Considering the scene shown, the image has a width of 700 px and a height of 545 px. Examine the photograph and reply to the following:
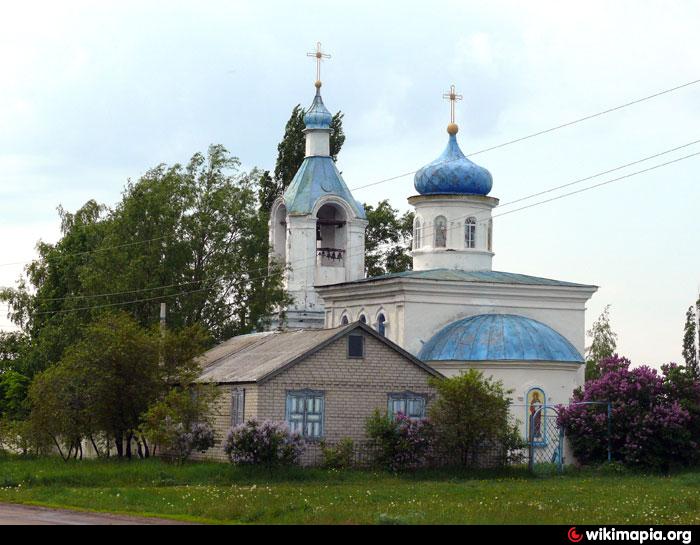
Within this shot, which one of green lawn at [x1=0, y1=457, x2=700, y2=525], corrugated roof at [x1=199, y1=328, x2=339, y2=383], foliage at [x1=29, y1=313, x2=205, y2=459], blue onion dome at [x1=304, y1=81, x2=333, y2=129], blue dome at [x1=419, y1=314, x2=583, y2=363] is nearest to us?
green lawn at [x1=0, y1=457, x2=700, y2=525]

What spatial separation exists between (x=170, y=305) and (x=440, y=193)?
1053 cm

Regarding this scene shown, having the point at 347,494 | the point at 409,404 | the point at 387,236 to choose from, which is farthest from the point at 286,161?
the point at 347,494

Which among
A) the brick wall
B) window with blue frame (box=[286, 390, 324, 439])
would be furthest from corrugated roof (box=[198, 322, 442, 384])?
window with blue frame (box=[286, 390, 324, 439])

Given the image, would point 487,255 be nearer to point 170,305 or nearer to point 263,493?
point 170,305

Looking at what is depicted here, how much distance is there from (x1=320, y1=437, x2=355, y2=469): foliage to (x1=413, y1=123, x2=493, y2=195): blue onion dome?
1550cm

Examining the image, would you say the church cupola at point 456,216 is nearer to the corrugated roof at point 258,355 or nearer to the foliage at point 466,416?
the corrugated roof at point 258,355

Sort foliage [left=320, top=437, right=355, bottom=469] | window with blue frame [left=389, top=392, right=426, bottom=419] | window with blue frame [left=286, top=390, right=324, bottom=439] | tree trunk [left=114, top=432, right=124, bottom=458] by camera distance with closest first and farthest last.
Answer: foliage [left=320, top=437, right=355, bottom=469] → window with blue frame [left=286, top=390, right=324, bottom=439] → window with blue frame [left=389, top=392, right=426, bottom=419] → tree trunk [left=114, top=432, right=124, bottom=458]

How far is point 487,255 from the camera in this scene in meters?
49.0

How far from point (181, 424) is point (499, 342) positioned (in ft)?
37.1

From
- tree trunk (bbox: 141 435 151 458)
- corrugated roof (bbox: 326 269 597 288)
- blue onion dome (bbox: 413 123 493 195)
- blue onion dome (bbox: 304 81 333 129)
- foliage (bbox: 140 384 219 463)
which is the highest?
blue onion dome (bbox: 304 81 333 129)

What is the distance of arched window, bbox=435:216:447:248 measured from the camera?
4891 centimetres

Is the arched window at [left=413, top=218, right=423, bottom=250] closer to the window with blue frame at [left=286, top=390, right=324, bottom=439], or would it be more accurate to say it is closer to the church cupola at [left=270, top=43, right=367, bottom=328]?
the church cupola at [left=270, top=43, right=367, bottom=328]

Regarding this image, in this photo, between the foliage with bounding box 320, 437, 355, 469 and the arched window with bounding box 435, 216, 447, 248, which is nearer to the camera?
the foliage with bounding box 320, 437, 355, 469
